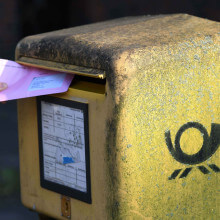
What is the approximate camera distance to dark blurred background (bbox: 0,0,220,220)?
4035 mm

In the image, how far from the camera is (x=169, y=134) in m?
2.24

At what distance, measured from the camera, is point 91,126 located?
7.39 feet

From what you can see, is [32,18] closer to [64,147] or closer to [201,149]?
[64,147]

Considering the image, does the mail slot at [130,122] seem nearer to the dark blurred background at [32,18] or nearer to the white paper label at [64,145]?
the white paper label at [64,145]

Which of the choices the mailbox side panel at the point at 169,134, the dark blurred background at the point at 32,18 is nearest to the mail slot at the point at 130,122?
the mailbox side panel at the point at 169,134

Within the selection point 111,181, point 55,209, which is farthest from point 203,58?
point 55,209

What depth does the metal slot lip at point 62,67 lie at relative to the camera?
2.17 meters

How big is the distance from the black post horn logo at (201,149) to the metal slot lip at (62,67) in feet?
1.18

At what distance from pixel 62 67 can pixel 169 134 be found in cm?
52

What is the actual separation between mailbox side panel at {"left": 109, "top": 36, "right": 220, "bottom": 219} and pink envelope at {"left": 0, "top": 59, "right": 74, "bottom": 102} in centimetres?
36

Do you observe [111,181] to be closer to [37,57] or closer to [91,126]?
[91,126]

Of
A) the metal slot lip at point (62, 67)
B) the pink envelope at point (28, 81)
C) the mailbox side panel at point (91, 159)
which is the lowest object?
the mailbox side panel at point (91, 159)

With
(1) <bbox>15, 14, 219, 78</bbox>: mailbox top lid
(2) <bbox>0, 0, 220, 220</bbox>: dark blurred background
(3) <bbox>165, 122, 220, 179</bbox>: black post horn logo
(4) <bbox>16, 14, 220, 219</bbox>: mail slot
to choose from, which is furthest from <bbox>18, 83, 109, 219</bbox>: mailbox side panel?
(2) <bbox>0, 0, 220, 220</bbox>: dark blurred background

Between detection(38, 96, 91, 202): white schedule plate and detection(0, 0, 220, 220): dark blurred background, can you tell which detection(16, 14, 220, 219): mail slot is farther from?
detection(0, 0, 220, 220): dark blurred background
